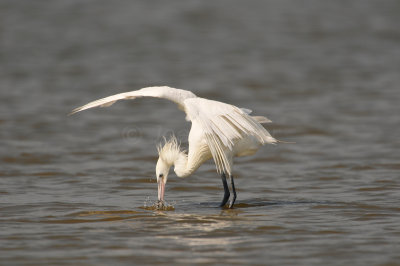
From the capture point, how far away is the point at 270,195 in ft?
29.2

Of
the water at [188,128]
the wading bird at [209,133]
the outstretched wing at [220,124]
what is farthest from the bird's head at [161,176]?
the outstretched wing at [220,124]

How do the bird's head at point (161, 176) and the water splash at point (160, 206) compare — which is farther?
the bird's head at point (161, 176)

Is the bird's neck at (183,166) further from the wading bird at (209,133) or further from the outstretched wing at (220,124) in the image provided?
the outstretched wing at (220,124)

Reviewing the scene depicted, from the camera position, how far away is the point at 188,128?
1325 cm

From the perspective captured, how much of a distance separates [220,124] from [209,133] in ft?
0.49

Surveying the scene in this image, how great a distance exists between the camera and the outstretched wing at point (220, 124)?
766 centimetres

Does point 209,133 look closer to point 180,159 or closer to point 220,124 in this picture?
point 220,124

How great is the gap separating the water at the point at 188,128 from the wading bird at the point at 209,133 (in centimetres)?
46

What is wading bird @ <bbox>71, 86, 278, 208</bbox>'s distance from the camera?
304 inches

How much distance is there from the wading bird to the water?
0.46 metres

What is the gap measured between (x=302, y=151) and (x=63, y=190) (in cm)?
386

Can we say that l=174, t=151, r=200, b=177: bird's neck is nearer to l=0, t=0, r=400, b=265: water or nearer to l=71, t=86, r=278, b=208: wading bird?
l=71, t=86, r=278, b=208: wading bird

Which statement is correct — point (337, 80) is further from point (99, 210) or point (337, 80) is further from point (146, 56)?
point (99, 210)

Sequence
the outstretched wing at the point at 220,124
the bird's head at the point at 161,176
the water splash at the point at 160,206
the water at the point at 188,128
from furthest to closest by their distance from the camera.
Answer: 1. the bird's head at the point at 161,176
2. the water splash at the point at 160,206
3. the outstretched wing at the point at 220,124
4. the water at the point at 188,128
